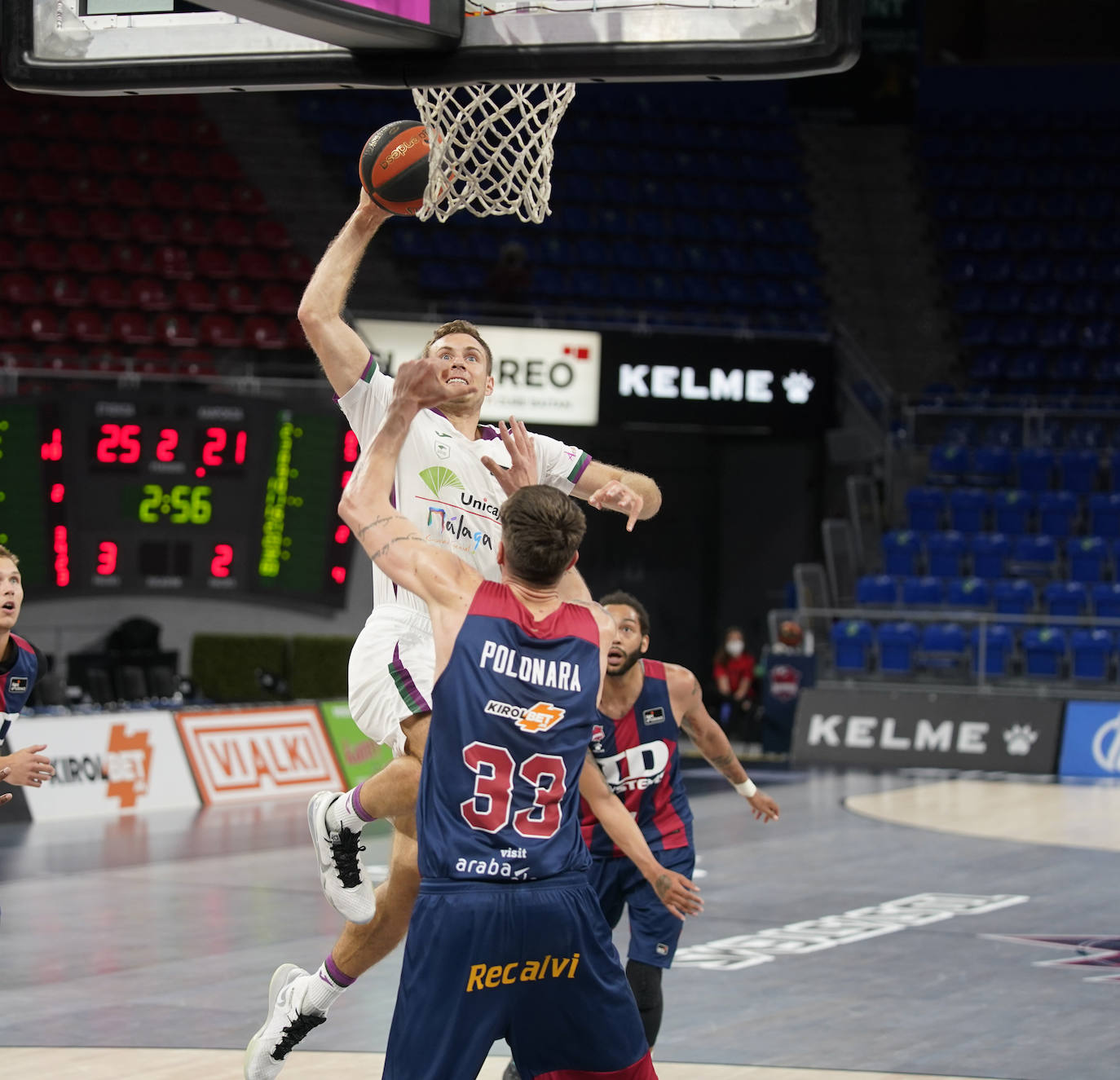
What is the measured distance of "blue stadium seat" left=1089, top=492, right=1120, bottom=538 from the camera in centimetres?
1991

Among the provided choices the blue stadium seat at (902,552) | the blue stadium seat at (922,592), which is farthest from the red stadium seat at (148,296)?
the blue stadium seat at (922,592)

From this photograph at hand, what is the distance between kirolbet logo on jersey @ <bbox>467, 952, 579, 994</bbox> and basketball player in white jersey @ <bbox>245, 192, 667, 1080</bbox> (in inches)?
41.4

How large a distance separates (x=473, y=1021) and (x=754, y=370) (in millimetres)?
16520

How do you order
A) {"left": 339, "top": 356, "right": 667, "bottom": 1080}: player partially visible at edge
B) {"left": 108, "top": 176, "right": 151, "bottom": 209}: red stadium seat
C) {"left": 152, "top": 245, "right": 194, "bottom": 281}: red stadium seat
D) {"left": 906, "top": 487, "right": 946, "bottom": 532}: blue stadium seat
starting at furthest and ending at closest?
{"left": 906, "top": 487, "right": 946, "bottom": 532}: blue stadium seat
{"left": 108, "top": 176, "right": 151, "bottom": 209}: red stadium seat
{"left": 152, "top": 245, "right": 194, "bottom": 281}: red stadium seat
{"left": 339, "top": 356, "right": 667, "bottom": 1080}: player partially visible at edge

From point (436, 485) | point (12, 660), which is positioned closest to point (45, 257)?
point (12, 660)

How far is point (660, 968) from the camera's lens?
668cm

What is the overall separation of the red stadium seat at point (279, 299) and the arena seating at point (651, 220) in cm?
203

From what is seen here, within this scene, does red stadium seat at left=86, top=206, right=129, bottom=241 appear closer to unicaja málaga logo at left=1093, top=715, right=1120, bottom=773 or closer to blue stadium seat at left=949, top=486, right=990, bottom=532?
blue stadium seat at left=949, top=486, right=990, bottom=532

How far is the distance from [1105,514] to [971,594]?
1.93 m

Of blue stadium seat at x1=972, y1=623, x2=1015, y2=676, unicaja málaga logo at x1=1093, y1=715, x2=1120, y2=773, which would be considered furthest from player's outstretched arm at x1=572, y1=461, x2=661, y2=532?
blue stadium seat at x1=972, y1=623, x2=1015, y2=676

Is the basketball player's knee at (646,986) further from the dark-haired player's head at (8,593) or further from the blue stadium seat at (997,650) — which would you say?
the blue stadium seat at (997,650)

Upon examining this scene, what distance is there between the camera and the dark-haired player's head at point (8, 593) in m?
6.87

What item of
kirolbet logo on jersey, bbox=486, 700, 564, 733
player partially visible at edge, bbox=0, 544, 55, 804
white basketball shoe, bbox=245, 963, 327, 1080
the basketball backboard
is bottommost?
white basketball shoe, bbox=245, 963, 327, 1080

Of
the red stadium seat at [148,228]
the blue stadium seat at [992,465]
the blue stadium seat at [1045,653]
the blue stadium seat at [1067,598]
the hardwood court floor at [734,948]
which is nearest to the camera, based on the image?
the hardwood court floor at [734,948]
